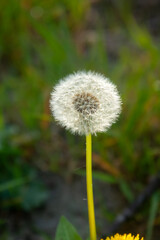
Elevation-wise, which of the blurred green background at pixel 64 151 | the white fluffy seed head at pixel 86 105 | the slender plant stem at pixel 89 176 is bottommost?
the slender plant stem at pixel 89 176

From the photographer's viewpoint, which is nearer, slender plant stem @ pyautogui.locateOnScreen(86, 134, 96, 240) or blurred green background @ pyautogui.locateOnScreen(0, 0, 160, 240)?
slender plant stem @ pyautogui.locateOnScreen(86, 134, 96, 240)

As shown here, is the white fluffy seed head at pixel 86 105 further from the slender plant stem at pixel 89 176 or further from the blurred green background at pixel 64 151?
the blurred green background at pixel 64 151

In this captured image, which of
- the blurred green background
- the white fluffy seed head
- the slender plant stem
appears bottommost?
the slender plant stem

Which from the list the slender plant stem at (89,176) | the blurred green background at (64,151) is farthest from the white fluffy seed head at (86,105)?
the blurred green background at (64,151)

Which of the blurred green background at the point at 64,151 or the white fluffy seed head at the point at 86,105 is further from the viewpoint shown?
the blurred green background at the point at 64,151

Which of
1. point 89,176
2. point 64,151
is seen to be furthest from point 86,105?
point 64,151

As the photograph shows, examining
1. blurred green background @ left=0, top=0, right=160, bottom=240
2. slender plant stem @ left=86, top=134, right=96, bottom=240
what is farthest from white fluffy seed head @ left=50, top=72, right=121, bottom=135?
blurred green background @ left=0, top=0, right=160, bottom=240

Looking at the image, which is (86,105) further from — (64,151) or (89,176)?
(64,151)

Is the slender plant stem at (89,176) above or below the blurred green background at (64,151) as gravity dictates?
below

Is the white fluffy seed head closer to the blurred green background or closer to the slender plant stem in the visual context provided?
the slender plant stem

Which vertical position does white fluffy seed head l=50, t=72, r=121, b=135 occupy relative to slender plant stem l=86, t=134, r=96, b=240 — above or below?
above
